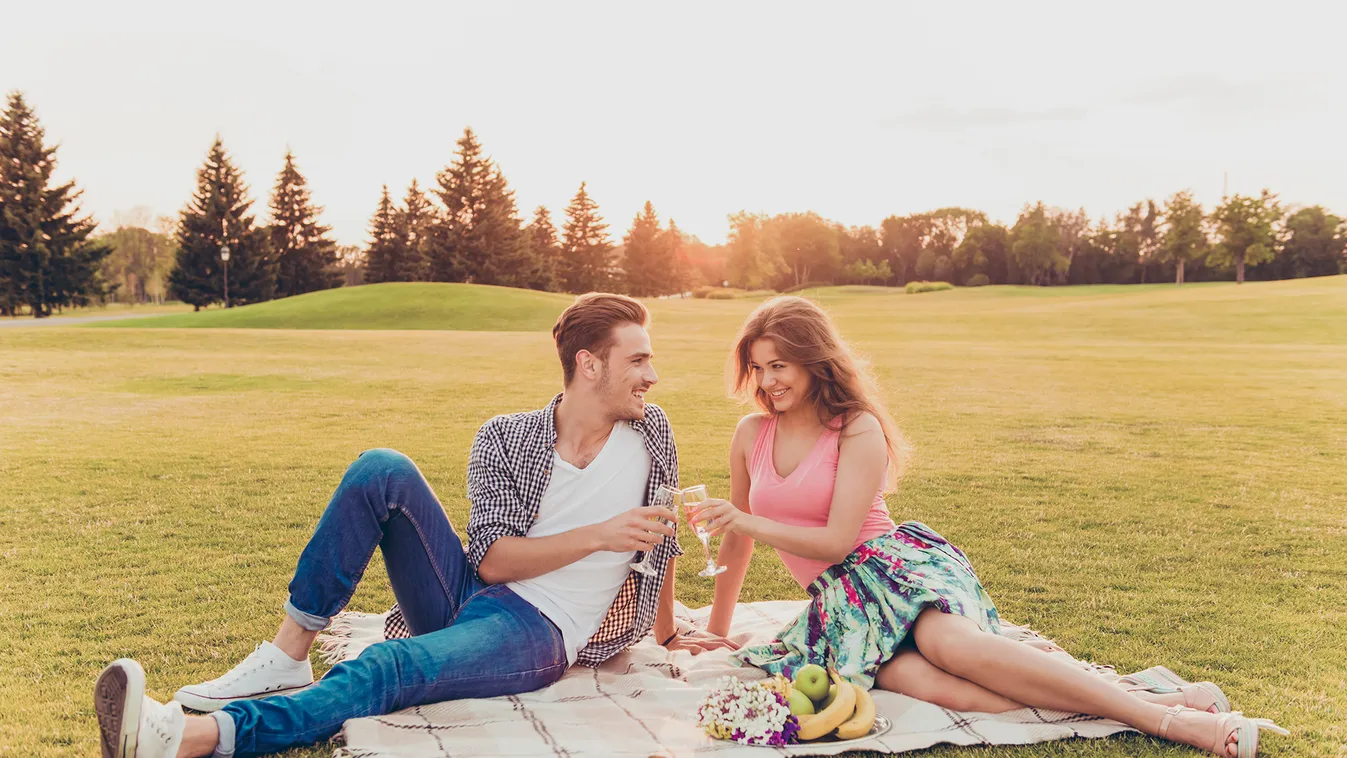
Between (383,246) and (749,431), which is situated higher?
(383,246)

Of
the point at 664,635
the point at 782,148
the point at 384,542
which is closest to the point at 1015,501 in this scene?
the point at 664,635

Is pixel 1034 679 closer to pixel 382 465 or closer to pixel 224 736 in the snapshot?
pixel 382 465

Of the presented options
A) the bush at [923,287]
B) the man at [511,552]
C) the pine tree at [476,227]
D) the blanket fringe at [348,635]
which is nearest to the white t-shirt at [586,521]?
the man at [511,552]

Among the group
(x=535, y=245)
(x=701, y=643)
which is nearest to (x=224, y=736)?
(x=701, y=643)

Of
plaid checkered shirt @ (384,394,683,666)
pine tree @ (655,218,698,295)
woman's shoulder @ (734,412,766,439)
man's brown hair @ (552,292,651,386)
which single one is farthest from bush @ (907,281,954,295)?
man's brown hair @ (552,292,651,386)

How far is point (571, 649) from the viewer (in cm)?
380

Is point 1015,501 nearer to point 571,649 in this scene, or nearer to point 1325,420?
point 571,649

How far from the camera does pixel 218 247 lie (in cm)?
5678

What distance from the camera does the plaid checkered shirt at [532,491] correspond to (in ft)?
12.2

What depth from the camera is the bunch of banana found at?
3354 mm

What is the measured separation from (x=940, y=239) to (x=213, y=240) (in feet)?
209

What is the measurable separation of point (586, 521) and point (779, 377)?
3.32ft

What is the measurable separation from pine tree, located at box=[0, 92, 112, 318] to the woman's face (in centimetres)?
5680

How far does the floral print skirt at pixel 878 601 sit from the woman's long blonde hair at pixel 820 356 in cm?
35
